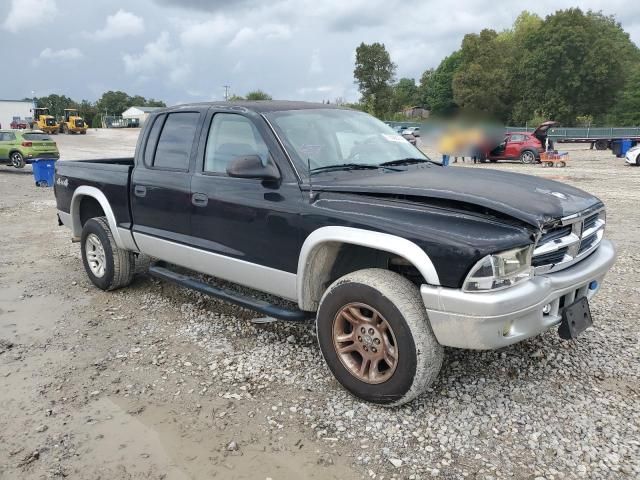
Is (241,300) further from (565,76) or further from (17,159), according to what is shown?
(565,76)

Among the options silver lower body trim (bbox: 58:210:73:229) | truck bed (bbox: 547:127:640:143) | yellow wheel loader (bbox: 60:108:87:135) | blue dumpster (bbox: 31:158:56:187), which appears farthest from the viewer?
yellow wheel loader (bbox: 60:108:87:135)

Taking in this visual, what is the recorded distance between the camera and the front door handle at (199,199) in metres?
4.07

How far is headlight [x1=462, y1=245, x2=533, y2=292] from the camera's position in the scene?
2.71 m

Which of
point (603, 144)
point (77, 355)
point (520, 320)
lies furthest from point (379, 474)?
point (603, 144)

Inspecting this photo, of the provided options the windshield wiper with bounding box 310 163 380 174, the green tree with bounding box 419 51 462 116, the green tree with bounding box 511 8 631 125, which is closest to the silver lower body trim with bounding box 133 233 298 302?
the windshield wiper with bounding box 310 163 380 174

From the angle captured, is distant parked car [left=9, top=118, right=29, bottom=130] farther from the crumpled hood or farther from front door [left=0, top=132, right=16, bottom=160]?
the crumpled hood

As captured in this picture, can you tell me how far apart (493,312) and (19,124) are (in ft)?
216

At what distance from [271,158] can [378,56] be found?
56.4 meters

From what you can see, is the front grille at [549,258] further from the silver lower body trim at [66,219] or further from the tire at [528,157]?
the tire at [528,157]

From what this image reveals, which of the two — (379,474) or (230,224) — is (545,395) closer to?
(379,474)

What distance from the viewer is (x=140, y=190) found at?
472 cm

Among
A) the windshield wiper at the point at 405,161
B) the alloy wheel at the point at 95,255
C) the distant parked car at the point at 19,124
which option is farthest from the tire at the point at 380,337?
the distant parked car at the point at 19,124

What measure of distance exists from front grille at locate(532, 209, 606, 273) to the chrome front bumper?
0.08 m

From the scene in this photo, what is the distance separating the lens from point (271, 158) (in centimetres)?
370
